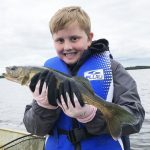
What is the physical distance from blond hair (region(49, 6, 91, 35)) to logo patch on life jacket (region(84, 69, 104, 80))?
49cm

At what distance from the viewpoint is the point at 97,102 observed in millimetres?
4238

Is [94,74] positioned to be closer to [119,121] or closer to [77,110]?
[77,110]

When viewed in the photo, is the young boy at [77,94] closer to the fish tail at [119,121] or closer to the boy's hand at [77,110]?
the boy's hand at [77,110]

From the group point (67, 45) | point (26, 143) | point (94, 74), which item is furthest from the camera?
point (26, 143)

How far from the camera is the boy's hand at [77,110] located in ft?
13.8

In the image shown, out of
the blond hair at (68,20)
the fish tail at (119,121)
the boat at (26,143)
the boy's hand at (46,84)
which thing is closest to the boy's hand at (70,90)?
the boy's hand at (46,84)

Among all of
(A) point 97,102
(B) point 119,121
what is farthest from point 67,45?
(B) point 119,121

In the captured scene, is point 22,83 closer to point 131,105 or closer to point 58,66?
point 58,66

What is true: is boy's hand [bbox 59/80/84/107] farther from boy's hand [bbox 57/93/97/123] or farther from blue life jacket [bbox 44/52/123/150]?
blue life jacket [bbox 44/52/123/150]

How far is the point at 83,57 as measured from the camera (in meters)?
4.82

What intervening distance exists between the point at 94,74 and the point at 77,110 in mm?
720

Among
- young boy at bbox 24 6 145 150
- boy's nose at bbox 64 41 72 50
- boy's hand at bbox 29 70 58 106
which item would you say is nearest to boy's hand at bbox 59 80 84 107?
young boy at bbox 24 6 145 150

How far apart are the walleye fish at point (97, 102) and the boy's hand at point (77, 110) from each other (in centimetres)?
9

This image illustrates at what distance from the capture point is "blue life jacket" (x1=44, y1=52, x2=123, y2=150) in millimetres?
4480
